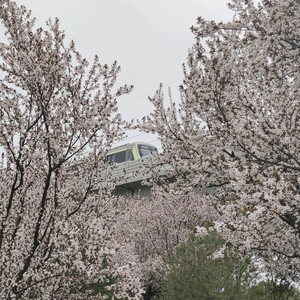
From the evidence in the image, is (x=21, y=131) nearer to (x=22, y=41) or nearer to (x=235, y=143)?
(x=22, y=41)

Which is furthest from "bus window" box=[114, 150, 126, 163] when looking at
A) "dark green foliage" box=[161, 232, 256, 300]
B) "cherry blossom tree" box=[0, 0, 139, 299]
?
"cherry blossom tree" box=[0, 0, 139, 299]

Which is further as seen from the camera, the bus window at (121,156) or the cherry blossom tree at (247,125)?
the bus window at (121,156)

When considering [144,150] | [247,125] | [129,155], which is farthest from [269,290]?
[144,150]

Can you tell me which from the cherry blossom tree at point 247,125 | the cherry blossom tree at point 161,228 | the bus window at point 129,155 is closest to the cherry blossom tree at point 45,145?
the cherry blossom tree at point 247,125

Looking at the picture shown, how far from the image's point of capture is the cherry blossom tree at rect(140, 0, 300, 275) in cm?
518

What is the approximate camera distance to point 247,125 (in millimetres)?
5730

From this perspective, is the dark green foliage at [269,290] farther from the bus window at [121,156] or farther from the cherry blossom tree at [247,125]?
the bus window at [121,156]

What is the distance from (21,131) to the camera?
515 cm

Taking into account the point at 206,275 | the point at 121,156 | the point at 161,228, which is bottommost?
the point at 206,275

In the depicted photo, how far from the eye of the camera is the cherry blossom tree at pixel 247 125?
5176mm

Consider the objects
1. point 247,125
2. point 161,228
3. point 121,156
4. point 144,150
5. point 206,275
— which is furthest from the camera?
point 121,156

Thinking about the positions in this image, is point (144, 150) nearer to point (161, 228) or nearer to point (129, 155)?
point (129, 155)

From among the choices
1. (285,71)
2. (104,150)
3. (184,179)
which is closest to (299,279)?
(184,179)

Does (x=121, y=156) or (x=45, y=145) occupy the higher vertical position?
(x=121, y=156)
